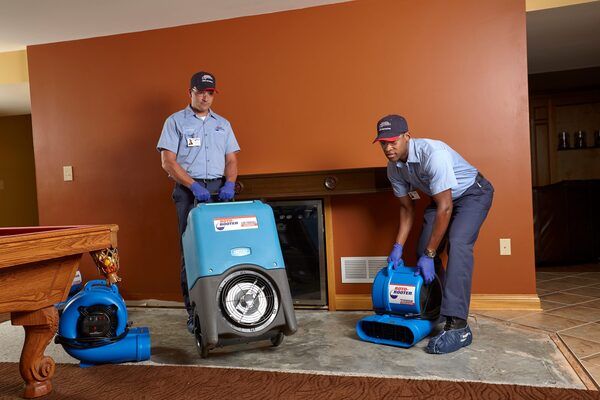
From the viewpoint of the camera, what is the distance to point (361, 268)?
3125 mm

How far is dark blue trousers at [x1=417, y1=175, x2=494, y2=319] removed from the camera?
2.23 m

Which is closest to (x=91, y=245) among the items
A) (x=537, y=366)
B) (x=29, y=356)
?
(x=29, y=356)

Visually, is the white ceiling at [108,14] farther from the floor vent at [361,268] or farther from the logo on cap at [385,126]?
the floor vent at [361,268]

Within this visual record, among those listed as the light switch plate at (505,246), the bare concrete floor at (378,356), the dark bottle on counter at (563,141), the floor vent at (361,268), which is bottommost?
the bare concrete floor at (378,356)

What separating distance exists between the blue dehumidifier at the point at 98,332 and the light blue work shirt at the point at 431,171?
1.50 metres

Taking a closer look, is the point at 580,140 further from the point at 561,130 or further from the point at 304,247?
the point at 304,247

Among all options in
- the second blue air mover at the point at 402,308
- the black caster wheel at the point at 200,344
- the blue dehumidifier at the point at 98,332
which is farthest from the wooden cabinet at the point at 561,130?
the blue dehumidifier at the point at 98,332

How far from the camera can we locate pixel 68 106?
362cm

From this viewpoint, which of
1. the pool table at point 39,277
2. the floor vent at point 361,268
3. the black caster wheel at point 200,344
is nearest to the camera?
the pool table at point 39,277

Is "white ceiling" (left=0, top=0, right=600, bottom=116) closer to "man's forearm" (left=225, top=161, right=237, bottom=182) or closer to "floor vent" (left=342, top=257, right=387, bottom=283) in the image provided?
"man's forearm" (left=225, top=161, right=237, bottom=182)

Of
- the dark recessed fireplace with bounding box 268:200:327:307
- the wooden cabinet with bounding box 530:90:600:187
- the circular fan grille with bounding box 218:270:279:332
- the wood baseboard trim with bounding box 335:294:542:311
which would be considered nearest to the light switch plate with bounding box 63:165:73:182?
the dark recessed fireplace with bounding box 268:200:327:307

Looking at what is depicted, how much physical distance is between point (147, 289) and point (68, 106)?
151 cm

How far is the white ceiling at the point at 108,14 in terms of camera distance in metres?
2.98

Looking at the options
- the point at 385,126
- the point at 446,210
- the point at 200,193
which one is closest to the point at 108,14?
the point at 200,193
